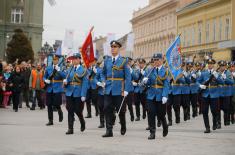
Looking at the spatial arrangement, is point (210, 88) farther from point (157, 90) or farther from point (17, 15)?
point (17, 15)

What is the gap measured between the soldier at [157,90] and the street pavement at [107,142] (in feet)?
1.65

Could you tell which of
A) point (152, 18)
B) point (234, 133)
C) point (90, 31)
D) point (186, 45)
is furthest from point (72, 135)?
point (152, 18)

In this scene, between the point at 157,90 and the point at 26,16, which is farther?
the point at 26,16

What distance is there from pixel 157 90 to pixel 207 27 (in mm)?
50368

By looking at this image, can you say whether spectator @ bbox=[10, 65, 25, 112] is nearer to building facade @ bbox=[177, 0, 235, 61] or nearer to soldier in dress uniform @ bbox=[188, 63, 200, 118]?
soldier in dress uniform @ bbox=[188, 63, 200, 118]

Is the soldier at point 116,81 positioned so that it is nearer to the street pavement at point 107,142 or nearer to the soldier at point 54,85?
the street pavement at point 107,142

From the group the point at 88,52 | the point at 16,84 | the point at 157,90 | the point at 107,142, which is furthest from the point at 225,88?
the point at 16,84

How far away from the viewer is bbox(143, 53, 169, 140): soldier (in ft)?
42.7

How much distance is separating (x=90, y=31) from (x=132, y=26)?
94532 mm

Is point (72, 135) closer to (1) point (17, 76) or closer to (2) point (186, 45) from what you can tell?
(1) point (17, 76)

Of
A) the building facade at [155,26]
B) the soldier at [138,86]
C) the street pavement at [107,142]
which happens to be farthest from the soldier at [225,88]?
the building facade at [155,26]

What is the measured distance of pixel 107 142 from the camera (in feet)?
38.3

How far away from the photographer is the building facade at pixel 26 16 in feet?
258

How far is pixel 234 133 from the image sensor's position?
14477 millimetres
